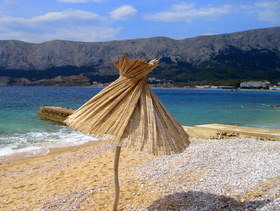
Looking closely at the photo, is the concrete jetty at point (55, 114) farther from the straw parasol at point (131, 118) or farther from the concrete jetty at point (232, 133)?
the straw parasol at point (131, 118)

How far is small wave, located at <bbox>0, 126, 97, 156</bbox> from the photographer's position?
1159cm

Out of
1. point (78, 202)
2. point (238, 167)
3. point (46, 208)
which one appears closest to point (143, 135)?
point (78, 202)

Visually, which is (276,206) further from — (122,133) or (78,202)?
(78,202)

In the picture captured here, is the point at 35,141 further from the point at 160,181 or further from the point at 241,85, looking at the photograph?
the point at 241,85

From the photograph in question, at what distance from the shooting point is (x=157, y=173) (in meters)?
6.37

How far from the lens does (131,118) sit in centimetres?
381

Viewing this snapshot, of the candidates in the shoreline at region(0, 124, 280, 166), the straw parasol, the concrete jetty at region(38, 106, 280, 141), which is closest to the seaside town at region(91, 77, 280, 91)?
the shoreline at region(0, 124, 280, 166)

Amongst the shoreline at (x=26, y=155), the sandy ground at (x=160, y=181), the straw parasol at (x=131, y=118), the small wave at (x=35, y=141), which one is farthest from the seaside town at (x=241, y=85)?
the straw parasol at (x=131, y=118)

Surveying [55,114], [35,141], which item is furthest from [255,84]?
[35,141]

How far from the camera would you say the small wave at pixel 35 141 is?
11.6m

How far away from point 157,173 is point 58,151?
6353 mm

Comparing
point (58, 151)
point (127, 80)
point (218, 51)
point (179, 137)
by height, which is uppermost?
point (218, 51)

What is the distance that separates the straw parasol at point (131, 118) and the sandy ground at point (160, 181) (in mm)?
1078

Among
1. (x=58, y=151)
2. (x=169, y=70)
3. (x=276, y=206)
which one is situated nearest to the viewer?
(x=276, y=206)
